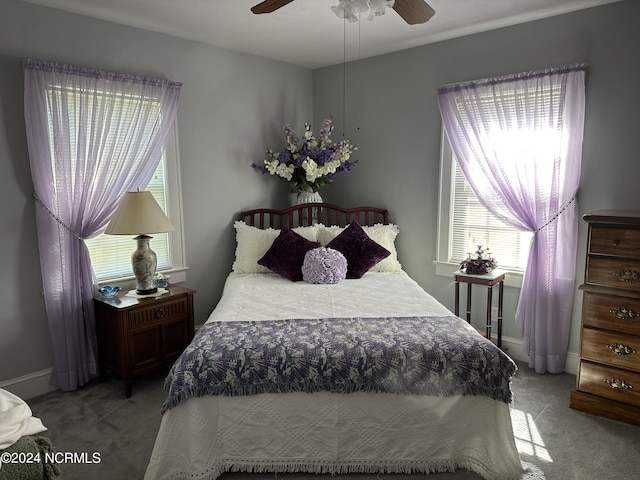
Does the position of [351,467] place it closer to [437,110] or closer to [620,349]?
[620,349]

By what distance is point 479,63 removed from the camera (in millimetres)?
3688

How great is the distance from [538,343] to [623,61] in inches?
82.0

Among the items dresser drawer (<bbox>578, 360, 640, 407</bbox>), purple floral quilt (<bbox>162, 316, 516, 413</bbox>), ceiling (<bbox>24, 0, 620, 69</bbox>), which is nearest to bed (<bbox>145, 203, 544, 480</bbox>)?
purple floral quilt (<bbox>162, 316, 516, 413</bbox>)

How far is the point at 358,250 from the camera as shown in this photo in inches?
150

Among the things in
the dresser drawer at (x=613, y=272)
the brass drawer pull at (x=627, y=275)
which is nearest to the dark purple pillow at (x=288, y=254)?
the dresser drawer at (x=613, y=272)

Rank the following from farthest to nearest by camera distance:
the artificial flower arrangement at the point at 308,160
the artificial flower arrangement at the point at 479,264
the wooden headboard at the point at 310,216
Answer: the wooden headboard at the point at 310,216, the artificial flower arrangement at the point at 308,160, the artificial flower arrangement at the point at 479,264

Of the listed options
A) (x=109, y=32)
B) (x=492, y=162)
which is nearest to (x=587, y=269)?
(x=492, y=162)

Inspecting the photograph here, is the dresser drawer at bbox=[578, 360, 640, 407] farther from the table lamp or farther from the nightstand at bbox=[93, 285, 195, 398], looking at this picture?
the table lamp

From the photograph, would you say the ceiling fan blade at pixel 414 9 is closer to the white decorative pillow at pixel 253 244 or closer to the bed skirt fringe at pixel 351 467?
the white decorative pillow at pixel 253 244

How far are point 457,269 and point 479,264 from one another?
1.29 ft

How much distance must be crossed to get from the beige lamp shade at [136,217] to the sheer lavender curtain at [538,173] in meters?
2.53

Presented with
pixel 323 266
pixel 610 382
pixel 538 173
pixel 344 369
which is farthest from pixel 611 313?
pixel 323 266

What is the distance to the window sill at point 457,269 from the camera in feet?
12.0

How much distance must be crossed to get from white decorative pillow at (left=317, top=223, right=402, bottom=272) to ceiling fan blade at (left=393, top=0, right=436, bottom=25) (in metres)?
1.99
